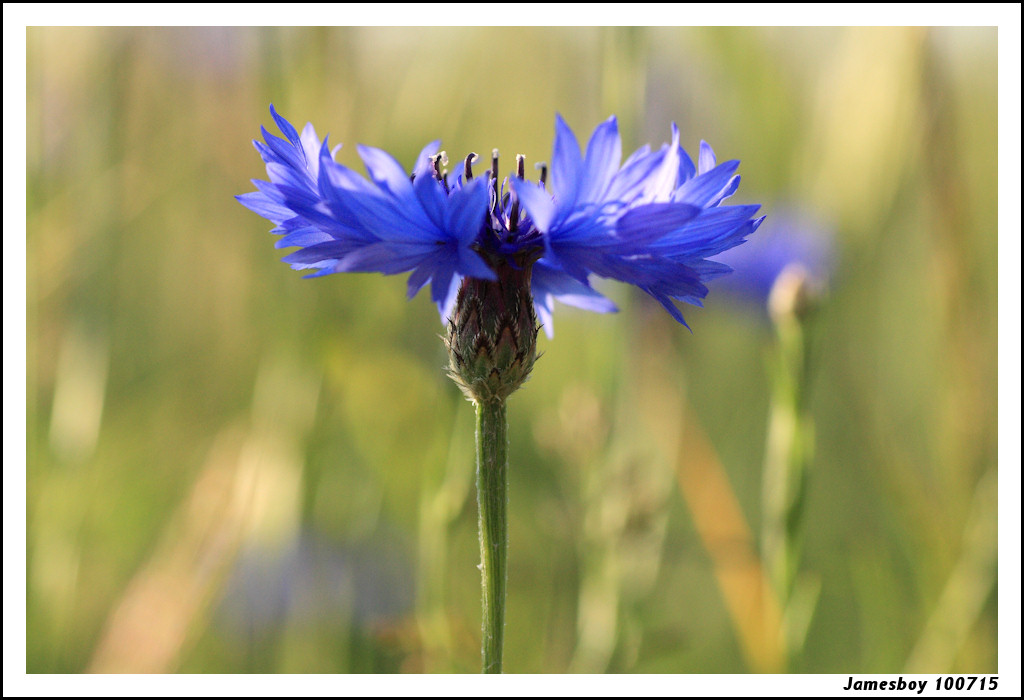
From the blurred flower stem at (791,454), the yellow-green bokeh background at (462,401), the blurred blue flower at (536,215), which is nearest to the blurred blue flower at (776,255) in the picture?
the yellow-green bokeh background at (462,401)

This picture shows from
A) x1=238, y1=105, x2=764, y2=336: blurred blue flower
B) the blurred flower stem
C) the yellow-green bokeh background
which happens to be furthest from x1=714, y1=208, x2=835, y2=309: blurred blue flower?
x1=238, y1=105, x2=764, y2=336: blurred blue flower

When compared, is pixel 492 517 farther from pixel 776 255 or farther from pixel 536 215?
pixel 776 255

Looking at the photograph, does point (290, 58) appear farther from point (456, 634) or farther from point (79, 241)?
point (456, 634)

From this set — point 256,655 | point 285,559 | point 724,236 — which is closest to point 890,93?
point 724,236

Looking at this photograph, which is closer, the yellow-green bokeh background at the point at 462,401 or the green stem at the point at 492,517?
the green stem at the point at 492,517

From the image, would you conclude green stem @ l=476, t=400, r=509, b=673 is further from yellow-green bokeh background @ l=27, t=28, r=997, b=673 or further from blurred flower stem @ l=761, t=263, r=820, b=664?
blurred flower stem @ l=761, t=263, r=820, b=664

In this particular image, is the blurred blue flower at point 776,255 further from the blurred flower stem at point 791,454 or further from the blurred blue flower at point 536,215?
the blurred blue flower at point 536,215

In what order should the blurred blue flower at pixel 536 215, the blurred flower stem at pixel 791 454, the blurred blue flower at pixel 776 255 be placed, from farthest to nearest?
the blurred blue flower at pixel 776 255 < the blurred flower stem at pixel 791 454 < the blurred blue flower at pixel 536 215
